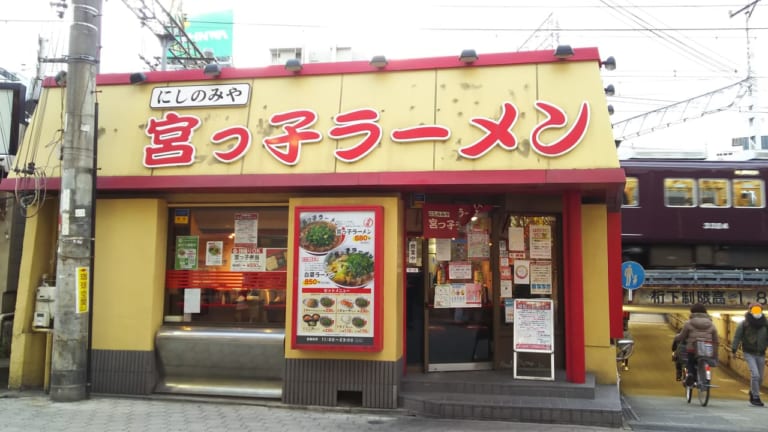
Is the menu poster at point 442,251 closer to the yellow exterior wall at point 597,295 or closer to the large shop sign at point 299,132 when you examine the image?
the large shop sign at point 299,132

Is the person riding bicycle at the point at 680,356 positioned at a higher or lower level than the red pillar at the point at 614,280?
lower

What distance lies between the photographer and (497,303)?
8695mm

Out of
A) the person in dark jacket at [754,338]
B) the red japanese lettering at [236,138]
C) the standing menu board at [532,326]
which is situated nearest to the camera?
the standing menu board at [532,326]

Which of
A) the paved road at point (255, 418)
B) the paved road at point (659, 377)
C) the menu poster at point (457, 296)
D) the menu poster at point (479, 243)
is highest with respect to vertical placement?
the menu poster at point (479, 243)

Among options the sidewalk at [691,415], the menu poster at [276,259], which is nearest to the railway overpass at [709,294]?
the sidewalk at [691,415]

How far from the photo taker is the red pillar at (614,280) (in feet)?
28.7

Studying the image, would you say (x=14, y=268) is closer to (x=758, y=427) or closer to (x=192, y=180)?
(x=192, y=180)

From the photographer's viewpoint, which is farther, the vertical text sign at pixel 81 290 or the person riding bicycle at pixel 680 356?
the person riding bicycle at pixel 680 356

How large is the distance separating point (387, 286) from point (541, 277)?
2.51 m

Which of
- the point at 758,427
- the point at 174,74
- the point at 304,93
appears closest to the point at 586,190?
the point at 758,427

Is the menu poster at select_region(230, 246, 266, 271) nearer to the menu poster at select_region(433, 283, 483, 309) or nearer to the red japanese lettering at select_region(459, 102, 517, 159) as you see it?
the menu poster at select_region(433, 283, 483, 309)

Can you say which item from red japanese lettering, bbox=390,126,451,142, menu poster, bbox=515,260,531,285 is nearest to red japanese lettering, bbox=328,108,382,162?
red japanese lettering, bbox=390,126,451,142

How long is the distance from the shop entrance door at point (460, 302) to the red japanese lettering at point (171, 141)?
3.91m

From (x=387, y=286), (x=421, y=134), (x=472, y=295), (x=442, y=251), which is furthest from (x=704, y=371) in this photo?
(x=421, y=134)
